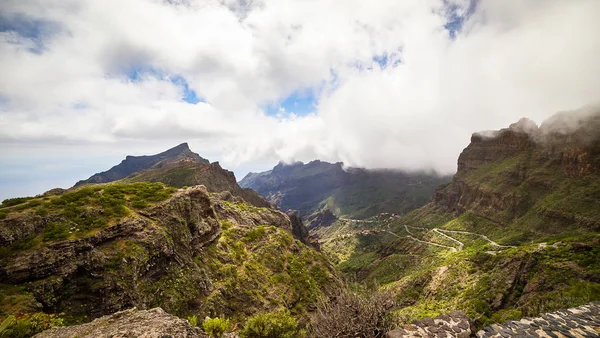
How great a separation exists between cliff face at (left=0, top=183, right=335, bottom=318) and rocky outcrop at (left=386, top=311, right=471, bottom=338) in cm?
2400

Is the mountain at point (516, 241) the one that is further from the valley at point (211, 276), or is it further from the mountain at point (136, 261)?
the mountain at point (136, 261)

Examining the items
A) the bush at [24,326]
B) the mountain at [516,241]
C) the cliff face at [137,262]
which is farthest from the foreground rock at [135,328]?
the mountain at [516,241]

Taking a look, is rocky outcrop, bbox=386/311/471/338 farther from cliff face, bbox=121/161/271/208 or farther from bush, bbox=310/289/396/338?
cliff face, bbox=121/161/271/208

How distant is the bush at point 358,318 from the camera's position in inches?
461

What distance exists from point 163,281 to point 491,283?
6957cm

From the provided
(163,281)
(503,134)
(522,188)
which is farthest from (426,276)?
(503,134)

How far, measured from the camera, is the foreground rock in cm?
1118

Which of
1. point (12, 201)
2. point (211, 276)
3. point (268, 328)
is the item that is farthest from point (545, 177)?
point (12, 201)

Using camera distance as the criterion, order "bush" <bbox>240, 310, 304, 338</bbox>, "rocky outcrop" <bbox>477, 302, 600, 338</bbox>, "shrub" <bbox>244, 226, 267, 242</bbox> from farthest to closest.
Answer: "shrub" <bbox>244, 226, 267, 242</bbox> < "bush" <bbox>240, 310, 304, 338</bbox> < "rocky outcrop" <bbox>477, 302, 600, 338</bbox>

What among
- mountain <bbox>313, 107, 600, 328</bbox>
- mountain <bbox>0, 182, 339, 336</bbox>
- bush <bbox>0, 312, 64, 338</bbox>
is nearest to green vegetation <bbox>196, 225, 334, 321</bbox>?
mountain <bbox>0, 182, 339, 336</bbox>

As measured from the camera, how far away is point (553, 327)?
1059 cm

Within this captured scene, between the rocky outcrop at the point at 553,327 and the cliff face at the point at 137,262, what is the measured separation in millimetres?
27697

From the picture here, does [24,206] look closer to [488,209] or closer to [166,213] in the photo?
[166,213]

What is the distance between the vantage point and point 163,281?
28.3 m
